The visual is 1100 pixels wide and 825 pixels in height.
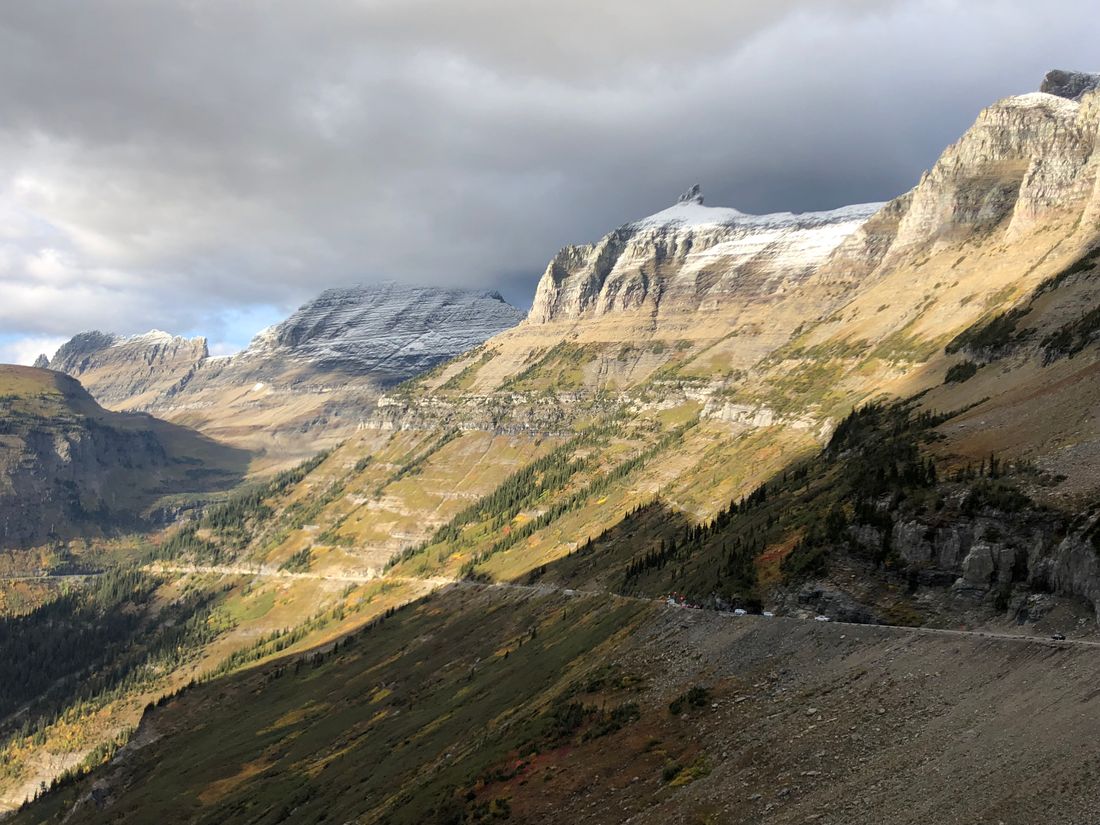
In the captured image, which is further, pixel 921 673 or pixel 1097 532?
pixel 1097 532

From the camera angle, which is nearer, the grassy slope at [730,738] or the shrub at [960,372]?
the grassy slope at [730,738]

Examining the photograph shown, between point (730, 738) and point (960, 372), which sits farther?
point (960, 372)

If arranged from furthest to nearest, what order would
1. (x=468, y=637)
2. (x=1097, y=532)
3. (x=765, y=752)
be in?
1. (x=468, y=637)
2. (x=1097, y=532)
3. (x=765, y=752)

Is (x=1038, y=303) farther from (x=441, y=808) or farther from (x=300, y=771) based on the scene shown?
(x=300, y=771)

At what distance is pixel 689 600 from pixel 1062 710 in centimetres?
5618

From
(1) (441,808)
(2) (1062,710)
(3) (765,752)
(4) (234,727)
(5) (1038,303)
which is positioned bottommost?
(4) (234,727)

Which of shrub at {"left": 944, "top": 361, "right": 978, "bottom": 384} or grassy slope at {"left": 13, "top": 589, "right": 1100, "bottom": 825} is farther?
shrub at {"left": 944, "top": 361, "right": 978, "bottom": 384}

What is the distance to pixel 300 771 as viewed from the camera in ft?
403

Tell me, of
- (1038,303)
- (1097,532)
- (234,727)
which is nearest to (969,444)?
(1097,532)

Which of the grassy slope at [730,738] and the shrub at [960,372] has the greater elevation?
the shrub at [960,372]

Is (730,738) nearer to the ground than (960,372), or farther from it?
nearer to the ground

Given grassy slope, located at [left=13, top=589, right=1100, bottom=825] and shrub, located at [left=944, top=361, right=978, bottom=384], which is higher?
shrub, located at [left=944, top=361, right=978, bottom=384]

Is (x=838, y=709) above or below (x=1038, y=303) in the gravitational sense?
below

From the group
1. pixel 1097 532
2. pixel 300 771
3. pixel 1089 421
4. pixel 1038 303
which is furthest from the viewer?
pixel 1038 303
